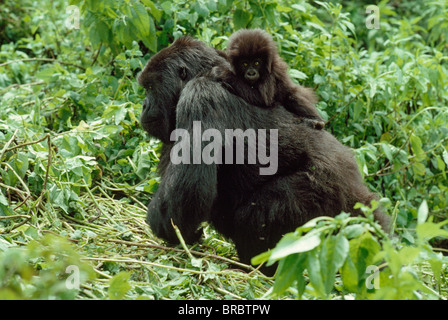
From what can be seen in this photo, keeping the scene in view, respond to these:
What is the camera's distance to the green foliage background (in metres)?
3.49

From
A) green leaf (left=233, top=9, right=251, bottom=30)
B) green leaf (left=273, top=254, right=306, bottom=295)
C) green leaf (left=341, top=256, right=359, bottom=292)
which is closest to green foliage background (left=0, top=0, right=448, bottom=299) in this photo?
green leaf (left=233, top=9, right=251, bottom=30)

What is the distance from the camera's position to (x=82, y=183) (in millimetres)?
4383

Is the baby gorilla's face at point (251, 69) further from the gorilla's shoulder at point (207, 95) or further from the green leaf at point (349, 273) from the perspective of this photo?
the green leaf at point (349, 273)

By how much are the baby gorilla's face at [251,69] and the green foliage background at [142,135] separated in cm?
97

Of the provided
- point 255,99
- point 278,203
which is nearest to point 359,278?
point 278,203

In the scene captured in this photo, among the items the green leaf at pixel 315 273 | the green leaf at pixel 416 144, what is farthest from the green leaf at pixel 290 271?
the green leaf at pixel 416 144

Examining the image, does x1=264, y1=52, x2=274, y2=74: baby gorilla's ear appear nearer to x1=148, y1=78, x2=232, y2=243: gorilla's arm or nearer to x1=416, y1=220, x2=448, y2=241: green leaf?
x1=148, y1=78, x2=232, y2=243: gorilla's arm

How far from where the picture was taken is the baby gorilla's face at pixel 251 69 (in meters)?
3.64

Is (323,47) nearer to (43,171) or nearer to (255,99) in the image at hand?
(255,99)

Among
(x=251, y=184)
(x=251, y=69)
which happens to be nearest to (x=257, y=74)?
(x=251, y=69)

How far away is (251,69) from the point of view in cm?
364

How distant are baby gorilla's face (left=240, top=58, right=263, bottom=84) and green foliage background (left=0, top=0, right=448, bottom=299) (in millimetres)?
967

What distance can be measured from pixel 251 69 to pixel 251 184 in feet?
2.24

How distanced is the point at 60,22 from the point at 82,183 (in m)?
2.81
